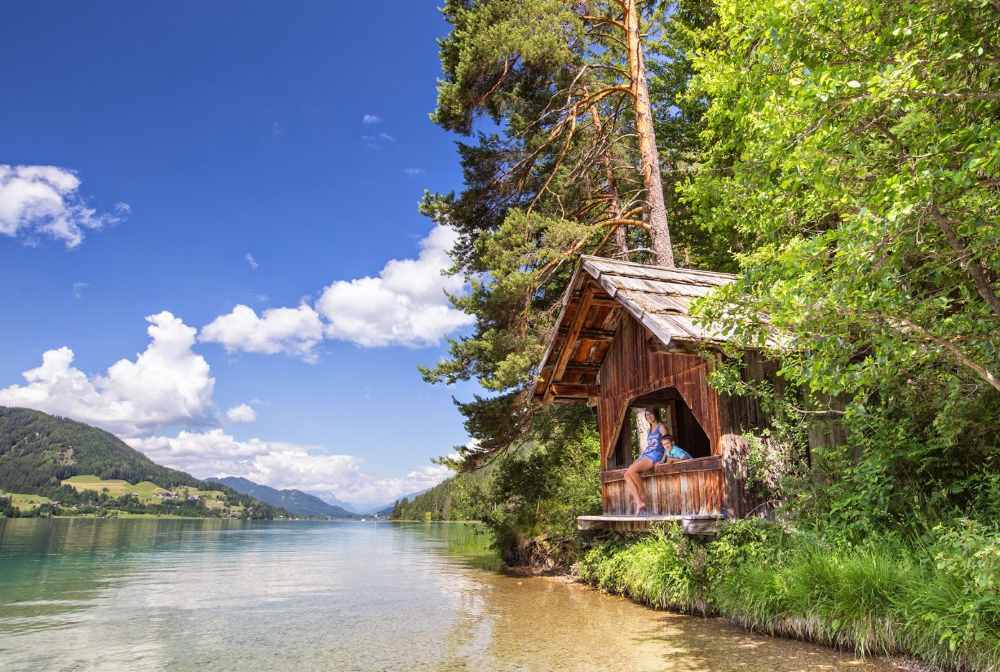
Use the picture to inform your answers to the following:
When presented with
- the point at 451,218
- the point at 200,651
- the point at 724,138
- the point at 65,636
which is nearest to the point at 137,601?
the point at 65,636

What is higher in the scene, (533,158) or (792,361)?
(533,158)

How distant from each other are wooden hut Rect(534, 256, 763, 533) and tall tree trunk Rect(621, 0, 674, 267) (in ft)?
9.69

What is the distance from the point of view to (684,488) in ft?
33.4

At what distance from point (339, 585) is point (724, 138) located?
15202 millimetres

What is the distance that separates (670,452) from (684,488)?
29.4 inches

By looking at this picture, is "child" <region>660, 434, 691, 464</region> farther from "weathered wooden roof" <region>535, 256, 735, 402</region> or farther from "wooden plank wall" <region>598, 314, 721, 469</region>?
"weathered wooden roof" <region>535, 256, 735, 402</region>

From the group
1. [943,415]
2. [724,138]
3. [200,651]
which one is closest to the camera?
[943,415]

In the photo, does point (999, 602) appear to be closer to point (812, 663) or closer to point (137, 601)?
point (812, 663)

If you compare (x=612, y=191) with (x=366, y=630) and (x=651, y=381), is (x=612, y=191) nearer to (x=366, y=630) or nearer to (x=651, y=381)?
(x=651, y=381)

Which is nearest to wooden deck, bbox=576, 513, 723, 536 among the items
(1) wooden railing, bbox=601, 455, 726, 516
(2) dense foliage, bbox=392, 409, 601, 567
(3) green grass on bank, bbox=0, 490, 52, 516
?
(1) wooden railing, bbox=601, 455, 726, 516

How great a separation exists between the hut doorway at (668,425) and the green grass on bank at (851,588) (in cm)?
278

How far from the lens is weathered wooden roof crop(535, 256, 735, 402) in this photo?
31.3 ft

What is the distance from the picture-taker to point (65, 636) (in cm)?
920

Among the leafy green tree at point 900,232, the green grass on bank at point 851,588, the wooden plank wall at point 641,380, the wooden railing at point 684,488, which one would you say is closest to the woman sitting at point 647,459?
the wooden railing at point 684,488
